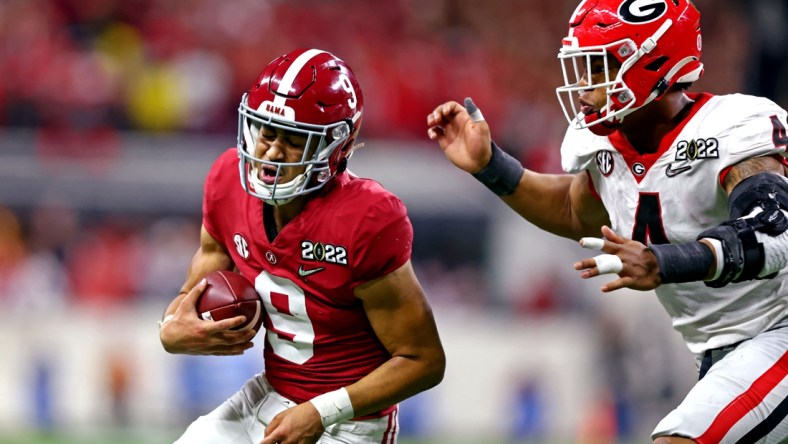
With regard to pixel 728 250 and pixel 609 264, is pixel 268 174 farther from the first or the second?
pixel 728 250

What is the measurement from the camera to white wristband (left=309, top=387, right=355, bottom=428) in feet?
13.6

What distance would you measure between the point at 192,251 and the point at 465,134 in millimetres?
6498

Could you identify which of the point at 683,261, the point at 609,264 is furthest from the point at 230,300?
the point at 683,261

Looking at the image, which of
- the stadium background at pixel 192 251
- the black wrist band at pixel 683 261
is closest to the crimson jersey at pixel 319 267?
the black wrist band at pixel 683 261

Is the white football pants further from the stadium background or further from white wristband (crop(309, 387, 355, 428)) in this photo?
the stadium background

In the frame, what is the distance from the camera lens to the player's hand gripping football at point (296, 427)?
13.4ft

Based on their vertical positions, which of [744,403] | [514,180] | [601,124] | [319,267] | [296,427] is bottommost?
[296,427]

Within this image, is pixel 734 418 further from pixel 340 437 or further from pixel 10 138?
pixel 10 138

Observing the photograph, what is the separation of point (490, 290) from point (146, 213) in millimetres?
3181

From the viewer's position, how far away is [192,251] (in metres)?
10.9

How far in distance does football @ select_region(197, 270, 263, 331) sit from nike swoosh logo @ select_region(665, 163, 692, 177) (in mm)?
1482

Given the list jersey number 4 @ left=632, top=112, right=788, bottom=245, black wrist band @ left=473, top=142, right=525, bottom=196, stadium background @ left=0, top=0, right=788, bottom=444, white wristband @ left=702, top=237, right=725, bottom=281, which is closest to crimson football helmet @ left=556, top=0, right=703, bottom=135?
jersey number 4 @ left=632, top=112, right=788, bottom=245

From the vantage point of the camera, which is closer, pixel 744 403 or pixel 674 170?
pixel 744 403

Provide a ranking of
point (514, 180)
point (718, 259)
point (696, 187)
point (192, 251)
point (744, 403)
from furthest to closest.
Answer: point (192, 251) < point (514, 180) < point (696, 187) < point (744, 403) < point (718, 259)
